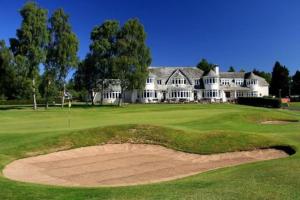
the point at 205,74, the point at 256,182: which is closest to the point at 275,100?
the point at 205,74

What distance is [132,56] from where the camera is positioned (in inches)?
3479

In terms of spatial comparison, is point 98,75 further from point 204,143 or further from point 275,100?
point 204,143

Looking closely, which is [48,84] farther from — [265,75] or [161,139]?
[265,75]

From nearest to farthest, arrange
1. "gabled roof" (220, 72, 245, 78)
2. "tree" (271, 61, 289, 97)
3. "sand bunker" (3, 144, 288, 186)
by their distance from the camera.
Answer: "sand bunker" (3, 144, 288, 186) < "gabled roof" (220, 72, 245, 78) < "tree" (271, 61, 289, 97)

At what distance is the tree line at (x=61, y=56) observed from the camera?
78.1 m

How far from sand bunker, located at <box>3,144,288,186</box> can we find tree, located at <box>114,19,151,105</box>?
62.3 meters

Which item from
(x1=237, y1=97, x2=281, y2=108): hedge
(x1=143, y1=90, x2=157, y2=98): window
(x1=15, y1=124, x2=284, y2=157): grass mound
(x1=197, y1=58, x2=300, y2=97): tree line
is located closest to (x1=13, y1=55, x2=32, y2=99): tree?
(x1=143, y1=90, x2=157, y2=98): window

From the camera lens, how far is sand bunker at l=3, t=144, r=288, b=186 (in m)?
17.0

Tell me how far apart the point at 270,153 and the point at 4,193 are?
13428 millimetres

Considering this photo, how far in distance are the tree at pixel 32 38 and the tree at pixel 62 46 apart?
3523 mm

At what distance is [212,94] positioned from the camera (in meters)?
115

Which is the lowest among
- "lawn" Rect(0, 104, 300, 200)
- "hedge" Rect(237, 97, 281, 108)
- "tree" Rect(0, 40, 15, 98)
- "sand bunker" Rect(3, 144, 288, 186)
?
"sand bunker" Rect(3, 144, 288, 186)

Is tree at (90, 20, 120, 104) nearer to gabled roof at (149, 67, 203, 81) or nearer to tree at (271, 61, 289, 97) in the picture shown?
gabled roof at (149, 67, 203, 81)

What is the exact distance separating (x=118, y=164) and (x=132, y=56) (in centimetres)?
6922
